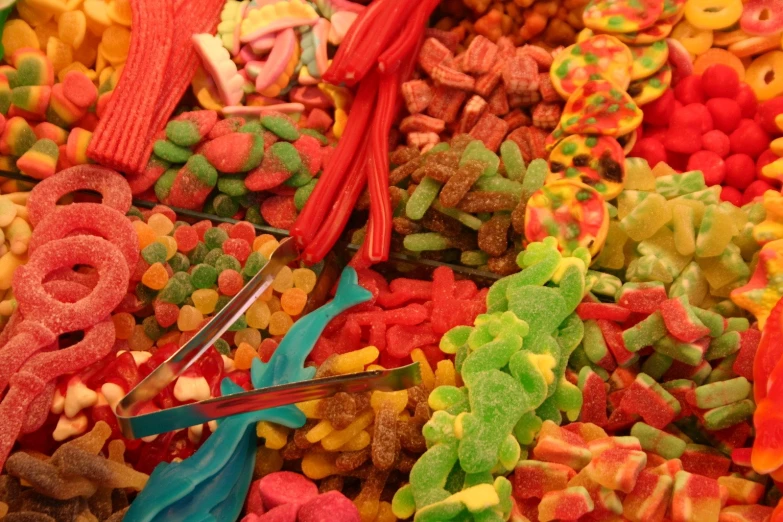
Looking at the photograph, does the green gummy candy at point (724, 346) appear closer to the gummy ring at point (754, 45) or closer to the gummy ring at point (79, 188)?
the gummy ring at point (754, 45)

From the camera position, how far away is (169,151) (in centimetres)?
146

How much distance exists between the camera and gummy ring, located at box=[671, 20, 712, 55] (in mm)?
1441

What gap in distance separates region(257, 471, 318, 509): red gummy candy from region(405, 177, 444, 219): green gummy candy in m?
0.51

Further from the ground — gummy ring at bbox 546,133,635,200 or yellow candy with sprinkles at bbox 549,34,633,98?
yellow candy with sprinkles at bbox 549,34,633,98

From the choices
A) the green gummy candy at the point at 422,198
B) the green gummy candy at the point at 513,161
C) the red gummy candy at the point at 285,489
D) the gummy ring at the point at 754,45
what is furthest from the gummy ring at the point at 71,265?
the gummy ring at the point at 754,45

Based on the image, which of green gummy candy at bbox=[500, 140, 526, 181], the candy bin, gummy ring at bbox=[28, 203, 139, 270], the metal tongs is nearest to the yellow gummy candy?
the candy bin

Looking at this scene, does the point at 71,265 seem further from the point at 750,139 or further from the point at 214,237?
the point at 750,139

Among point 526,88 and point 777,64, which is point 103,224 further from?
point 777,64

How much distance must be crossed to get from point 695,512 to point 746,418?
0.20 m

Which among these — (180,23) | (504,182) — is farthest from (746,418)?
(180,23)

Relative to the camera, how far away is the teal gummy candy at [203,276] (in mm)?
1288

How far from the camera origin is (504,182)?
130 cm

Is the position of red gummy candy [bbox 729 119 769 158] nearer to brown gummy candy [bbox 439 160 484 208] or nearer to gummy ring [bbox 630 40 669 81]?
gummy ring [bbox 630 40 669 81]

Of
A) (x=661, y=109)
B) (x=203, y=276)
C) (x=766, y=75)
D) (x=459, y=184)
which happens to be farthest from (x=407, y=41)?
(x=766, y=75)
